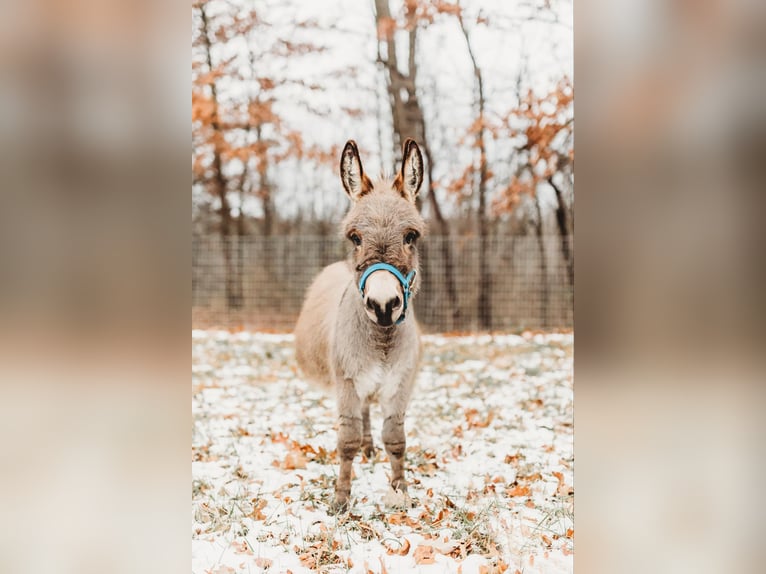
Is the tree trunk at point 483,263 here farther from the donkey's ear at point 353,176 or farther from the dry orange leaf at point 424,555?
the dry orange leaf at point 424,555

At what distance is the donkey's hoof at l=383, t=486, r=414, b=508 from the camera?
2811 millimetres

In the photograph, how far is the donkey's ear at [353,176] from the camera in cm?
270

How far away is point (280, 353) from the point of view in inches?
256

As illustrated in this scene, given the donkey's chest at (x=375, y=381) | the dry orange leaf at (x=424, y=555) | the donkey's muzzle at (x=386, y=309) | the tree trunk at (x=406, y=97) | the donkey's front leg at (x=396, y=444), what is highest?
the tree trunk at (x=406, y=97)

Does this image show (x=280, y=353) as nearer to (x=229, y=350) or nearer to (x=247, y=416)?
(x=229, y=350)

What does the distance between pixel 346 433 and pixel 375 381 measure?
299mm

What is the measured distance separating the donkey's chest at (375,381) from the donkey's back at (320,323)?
422 millimetres

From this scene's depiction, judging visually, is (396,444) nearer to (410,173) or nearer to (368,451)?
(368,451)

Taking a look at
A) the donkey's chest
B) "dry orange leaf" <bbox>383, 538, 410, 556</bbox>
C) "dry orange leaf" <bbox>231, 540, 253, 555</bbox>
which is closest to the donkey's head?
the donkey's chest

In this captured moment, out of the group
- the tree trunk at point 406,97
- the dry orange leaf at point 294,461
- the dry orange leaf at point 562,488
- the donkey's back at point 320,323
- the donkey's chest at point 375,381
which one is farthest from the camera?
the tree trunk at point 406,97

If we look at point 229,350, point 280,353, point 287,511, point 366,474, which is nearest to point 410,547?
point 287,511

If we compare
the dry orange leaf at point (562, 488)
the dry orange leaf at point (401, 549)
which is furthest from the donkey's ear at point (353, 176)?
the dry orange leaf at point (562, 488)

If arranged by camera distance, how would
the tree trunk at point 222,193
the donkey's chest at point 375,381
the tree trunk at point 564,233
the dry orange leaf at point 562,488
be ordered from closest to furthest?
the donkey's chest at point 375,381 → the dry orange leaf at point 562,488 → the tree trunk at point 222,193 → the tree trunk at point 564,233

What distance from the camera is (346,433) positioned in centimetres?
273
